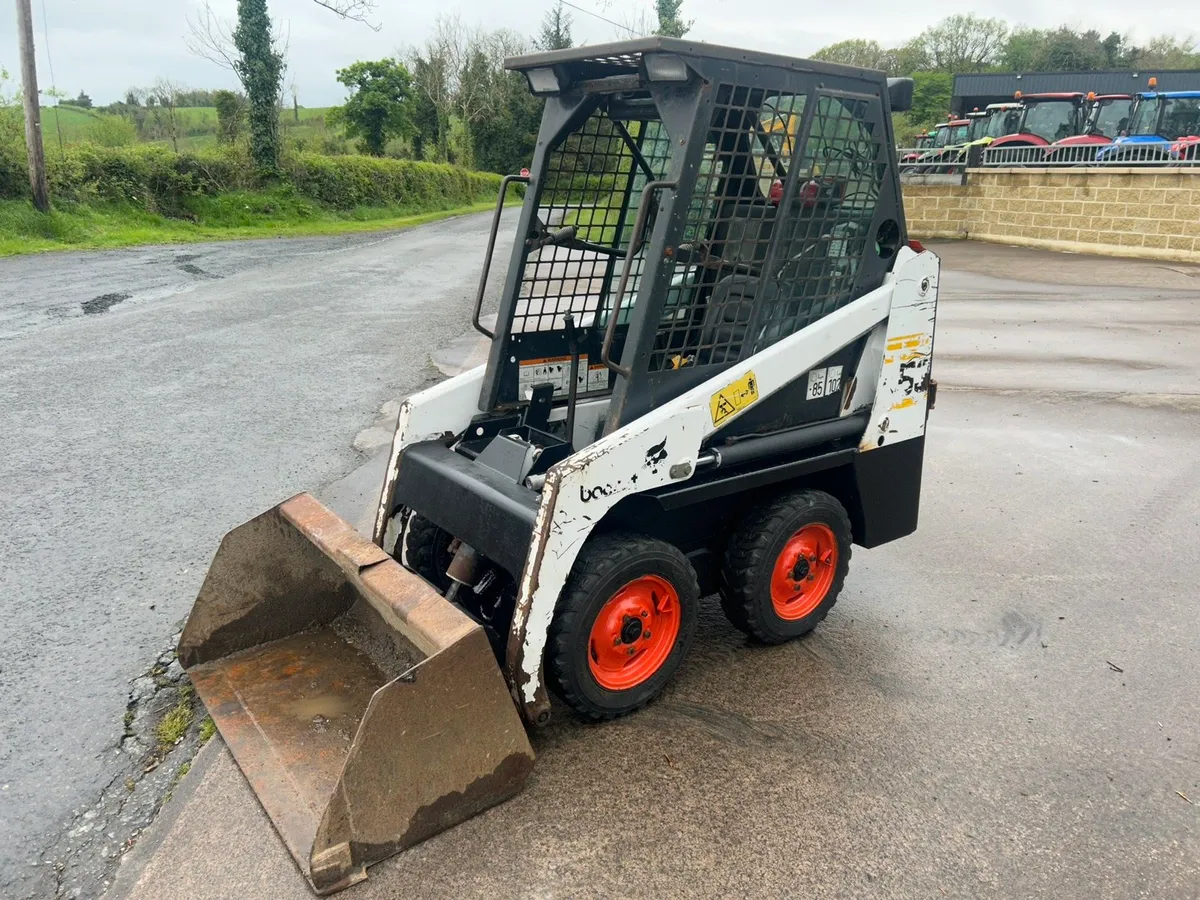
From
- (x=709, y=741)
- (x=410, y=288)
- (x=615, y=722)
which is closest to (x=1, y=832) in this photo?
(x=615, y=722)

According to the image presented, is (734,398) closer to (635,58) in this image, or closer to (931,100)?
(635,58)

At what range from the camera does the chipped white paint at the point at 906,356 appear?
12.3 feet

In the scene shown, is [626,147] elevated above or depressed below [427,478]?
above

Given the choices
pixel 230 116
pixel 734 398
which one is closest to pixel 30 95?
pixel 230 116

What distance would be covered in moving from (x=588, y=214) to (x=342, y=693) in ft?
7.13

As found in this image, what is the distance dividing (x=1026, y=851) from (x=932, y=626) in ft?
4.75

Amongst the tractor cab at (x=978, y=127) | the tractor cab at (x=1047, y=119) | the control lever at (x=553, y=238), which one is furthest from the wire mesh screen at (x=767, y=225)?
the tractor cab at (x=978, y=127)

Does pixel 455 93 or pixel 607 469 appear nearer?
pixel 607 469

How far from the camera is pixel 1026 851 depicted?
2721 mm

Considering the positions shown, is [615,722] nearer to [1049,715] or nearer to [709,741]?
[709,741]

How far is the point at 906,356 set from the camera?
3.82 m

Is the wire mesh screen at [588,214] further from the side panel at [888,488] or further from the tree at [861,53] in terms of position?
the tree at [861,53]

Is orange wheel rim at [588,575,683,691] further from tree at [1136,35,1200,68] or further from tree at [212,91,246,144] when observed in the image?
tree at [1136,35,1200,68]

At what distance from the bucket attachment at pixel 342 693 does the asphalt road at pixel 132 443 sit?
48 cm
